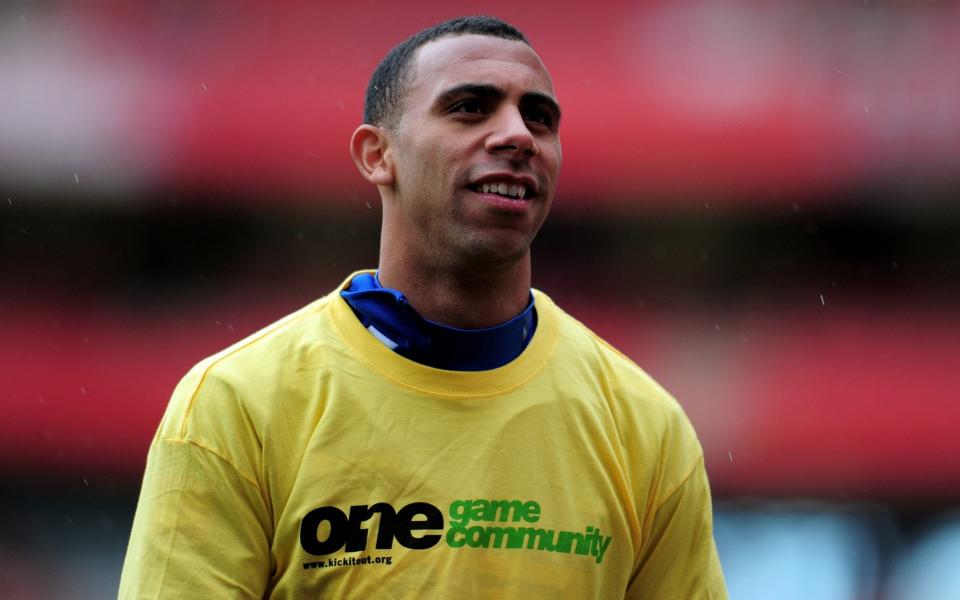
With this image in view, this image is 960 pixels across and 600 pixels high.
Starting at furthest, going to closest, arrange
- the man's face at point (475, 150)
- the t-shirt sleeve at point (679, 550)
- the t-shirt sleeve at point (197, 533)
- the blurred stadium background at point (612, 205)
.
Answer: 1. the blurred stadium background at point (612, 205)
2. the t-shirt sleeve at point (679, 550)
3. the man's face at point (475, 150)
4. the t-shirt sleeve at point (197, 533)

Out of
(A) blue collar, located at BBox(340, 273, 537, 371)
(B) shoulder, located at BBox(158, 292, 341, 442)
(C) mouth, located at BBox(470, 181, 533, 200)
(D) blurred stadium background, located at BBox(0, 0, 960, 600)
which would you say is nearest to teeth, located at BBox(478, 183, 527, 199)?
(C) mouth, located at BBox(470, 181, 533, 200)

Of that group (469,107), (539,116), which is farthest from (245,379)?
(539,116)

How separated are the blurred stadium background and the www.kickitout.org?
6439 mm

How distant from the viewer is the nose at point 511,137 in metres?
2.41

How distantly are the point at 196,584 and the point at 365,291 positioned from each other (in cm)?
65

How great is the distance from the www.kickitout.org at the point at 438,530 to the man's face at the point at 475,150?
480mm

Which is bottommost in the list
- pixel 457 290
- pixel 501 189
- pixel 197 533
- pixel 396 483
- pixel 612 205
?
pixel 197 533

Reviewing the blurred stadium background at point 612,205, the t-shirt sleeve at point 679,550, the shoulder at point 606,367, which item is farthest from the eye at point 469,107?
the blurred stadium background at point 612,205

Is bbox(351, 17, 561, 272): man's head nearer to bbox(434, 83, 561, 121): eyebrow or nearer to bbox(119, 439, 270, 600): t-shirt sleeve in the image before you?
bbox(434, 83, 561, 121): eyebrow

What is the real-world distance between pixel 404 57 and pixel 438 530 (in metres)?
0.99

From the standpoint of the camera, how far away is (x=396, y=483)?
7.57 feet

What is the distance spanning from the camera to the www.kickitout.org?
2258mm

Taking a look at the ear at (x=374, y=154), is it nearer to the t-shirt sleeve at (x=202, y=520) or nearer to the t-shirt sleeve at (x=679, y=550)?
the t-shirt sleeve at (x=202, y=520)

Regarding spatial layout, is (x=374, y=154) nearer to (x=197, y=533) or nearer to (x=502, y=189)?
(x=502, y=189)
